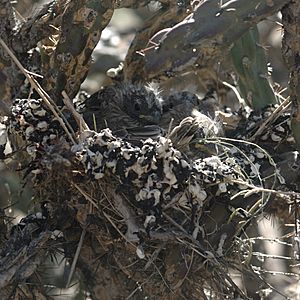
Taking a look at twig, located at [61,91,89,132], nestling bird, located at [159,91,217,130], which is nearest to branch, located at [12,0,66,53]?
twig, located at [61,91,89,132]

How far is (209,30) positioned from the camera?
2703mm

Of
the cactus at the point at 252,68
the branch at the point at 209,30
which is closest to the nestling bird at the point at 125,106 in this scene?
the cactus at the point at 252,68

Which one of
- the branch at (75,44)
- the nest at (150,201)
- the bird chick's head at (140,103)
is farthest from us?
the bird chick's head at (140,103)

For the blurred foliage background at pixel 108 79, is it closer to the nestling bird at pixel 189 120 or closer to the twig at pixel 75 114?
the nestling bird at pixel 189 120

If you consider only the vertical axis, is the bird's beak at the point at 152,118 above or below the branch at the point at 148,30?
below

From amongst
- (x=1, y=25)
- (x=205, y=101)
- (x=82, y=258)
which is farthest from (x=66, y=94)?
(x=205, y=101)

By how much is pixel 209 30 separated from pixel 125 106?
692mm

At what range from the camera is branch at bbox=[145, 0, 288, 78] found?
2.70 meters

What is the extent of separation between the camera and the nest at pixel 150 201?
2623 mm

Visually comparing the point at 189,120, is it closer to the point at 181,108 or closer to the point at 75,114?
the point at 75,114

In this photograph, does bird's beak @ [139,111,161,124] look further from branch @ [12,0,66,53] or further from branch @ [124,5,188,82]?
branch @ [12,0,66,53]

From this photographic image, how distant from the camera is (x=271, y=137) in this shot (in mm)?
3086

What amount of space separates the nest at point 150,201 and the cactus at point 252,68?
0.57 meters

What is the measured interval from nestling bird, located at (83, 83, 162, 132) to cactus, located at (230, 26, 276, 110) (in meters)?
0.32
